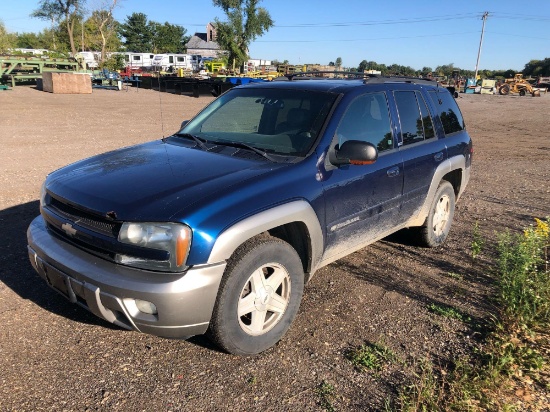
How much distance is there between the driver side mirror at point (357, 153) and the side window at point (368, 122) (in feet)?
0.81

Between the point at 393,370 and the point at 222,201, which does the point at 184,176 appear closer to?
the point at 222,201

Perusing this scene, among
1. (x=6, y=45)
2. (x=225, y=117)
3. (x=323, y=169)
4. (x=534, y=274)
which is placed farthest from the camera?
(x=6, y=45)

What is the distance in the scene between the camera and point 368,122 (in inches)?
153

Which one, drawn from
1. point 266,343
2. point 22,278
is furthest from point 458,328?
point 22,278

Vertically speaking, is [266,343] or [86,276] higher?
[86,276]

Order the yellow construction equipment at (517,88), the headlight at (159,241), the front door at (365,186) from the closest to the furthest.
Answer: the headlight at (159,241), the front door at (365,186), the yellow construction equipment at (517,88)

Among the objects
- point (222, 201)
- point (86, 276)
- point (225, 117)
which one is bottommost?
point (86, 276)

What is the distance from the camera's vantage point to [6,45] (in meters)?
54.9

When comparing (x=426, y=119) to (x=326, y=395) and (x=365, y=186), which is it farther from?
(x=326, y=395)

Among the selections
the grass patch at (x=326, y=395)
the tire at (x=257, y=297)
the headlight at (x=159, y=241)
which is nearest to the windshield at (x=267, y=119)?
the tire at (x=257, y=297)

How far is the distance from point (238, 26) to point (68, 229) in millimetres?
59766

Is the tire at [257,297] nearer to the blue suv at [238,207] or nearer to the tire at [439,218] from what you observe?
the blue suv at [238,207]

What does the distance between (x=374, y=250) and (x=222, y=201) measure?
281 centimetres

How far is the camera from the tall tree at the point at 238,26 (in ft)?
188
